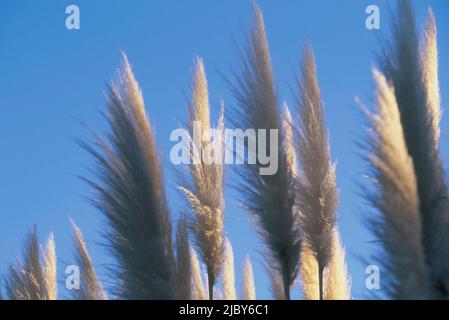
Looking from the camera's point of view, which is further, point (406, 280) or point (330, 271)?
point (330, 271)

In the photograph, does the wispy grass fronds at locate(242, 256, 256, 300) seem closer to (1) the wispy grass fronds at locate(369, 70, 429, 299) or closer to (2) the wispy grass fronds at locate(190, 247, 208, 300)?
(2) the wispy grass fronds at locate(190, 247, 208, 300)

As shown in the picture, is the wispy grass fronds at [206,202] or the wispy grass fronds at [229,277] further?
the wispy grass fronds at [229,277]

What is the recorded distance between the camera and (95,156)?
9.93 ft

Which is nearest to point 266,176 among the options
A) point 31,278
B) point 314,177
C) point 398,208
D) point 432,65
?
point 314,177

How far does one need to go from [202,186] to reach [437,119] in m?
1.03

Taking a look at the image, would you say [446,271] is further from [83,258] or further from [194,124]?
[83,258]

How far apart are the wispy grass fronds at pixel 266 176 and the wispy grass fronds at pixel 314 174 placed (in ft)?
0.52

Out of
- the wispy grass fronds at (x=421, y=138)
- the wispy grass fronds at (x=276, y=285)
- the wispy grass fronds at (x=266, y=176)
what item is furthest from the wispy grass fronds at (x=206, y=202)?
the wispy grass fronds at (x=421, y=138)

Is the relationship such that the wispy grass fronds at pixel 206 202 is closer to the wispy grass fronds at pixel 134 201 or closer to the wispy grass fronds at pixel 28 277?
the wispy grass fronds at pixel 134 201

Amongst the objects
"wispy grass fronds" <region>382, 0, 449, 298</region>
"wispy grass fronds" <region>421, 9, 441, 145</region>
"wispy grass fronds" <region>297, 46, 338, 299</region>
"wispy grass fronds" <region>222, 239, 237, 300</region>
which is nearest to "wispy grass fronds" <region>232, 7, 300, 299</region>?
"wispy grass fronds" <region>297, 46, 338, 299</region>

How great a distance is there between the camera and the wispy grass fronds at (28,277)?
389 cm

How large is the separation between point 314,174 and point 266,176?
0.37m
